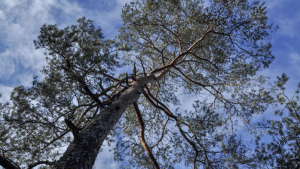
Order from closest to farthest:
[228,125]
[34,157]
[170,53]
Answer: [34,157] → [228,125] → [170,53]

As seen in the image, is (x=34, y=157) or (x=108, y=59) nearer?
(x=108, y=59)

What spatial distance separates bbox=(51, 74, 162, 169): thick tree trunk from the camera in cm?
261

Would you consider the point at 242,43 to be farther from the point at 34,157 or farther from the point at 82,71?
the point at 34,157

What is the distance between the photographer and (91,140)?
3.11 metres

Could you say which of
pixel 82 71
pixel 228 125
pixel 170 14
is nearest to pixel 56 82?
pixel 82 71

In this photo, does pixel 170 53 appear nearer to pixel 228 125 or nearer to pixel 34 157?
pixel 228 125

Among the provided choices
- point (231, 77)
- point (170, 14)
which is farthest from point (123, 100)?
point (231, 77)

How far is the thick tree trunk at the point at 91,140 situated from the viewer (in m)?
2.61

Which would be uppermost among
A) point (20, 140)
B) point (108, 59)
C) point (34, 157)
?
point (108, 59)

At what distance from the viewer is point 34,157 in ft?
16.0

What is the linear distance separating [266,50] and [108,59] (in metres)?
4.75

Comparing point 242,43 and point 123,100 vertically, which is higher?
point 242,43

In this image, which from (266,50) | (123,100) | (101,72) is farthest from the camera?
(266,50)

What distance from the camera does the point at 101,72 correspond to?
12.6 ft
